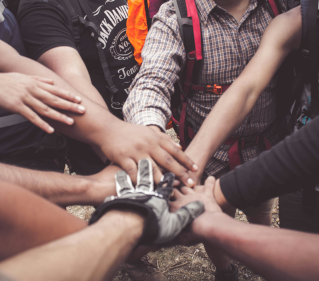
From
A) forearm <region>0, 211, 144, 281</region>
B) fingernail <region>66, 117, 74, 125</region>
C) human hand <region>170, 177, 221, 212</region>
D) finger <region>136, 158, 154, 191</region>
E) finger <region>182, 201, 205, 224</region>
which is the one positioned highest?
fingernail <region>66, 117, 74, 125</region>

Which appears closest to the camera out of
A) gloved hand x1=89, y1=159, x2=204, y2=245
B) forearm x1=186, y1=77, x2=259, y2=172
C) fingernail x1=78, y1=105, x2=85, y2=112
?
→ gloved hand x1=89, y1=159, x2=204, y2=245

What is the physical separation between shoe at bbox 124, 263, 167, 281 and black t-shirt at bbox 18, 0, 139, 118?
1728mm

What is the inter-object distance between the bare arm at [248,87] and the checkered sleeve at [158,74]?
315mm

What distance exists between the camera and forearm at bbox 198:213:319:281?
36.8 inches

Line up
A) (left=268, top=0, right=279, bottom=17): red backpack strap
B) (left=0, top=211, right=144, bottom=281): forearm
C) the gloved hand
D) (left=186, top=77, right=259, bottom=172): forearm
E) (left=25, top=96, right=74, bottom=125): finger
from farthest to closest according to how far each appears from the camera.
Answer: (left=268, top=0, right=279, bottom=17): red backpack strap < (left=186, top=77, right=259, bottom=172): forearm < (left=25, top=96, right=74, bottom=125): finger < the gloved hand < (left=0, top=211, right=144, bottom=281): forearm

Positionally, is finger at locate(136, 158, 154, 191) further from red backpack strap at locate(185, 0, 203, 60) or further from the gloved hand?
red backpack strap at locate(185, 0, 203, 60)

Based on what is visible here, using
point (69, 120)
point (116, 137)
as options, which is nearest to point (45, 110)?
point (69, 120)

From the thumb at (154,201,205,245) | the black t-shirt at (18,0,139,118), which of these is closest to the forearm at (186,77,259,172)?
the thumb at (154,201,205,245)

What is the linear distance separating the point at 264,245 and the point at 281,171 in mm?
352

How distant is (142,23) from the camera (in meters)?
2.30

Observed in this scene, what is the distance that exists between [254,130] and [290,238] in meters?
1.24

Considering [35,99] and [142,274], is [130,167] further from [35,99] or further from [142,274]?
[142,274]

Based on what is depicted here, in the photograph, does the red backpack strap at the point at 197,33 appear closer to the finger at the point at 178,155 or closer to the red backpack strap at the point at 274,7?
the red backpack strap at the point at 274,7

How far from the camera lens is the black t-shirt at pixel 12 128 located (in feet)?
5.77
